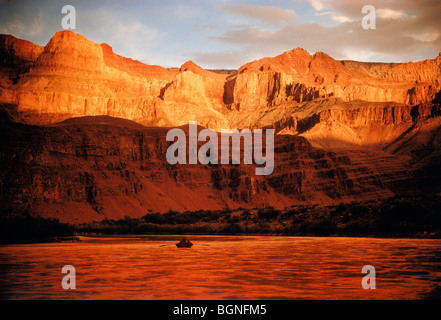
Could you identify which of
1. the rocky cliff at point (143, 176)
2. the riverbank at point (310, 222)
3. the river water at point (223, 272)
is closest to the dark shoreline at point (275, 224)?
the riverbank at point (310, 222)

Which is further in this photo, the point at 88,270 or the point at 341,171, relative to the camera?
the point at 341,171

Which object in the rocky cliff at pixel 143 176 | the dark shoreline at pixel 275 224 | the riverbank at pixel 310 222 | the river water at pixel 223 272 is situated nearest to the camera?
the river water at pixel 223 272

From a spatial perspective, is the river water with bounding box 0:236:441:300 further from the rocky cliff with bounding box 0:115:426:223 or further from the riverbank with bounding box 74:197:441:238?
the rocky cliff with bounding box 0:115:426:223

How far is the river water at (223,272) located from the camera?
31.0 meters

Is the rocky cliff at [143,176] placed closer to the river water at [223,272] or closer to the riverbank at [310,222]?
the riverbank at [310,222]

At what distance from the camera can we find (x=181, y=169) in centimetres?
14225

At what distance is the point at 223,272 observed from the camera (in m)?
40.1

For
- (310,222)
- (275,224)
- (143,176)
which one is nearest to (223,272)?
(310,222)

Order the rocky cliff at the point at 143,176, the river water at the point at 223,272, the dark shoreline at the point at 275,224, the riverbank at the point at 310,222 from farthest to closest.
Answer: the rocky cliff at the point at 143,176
the riverbank at the point at 310,222
the dark shoreline at the point at 275,224
the river water at the point at 223,272

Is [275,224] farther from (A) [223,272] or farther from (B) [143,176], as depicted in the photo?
(A) [223,272]

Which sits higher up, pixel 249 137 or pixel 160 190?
pixel 249 137
